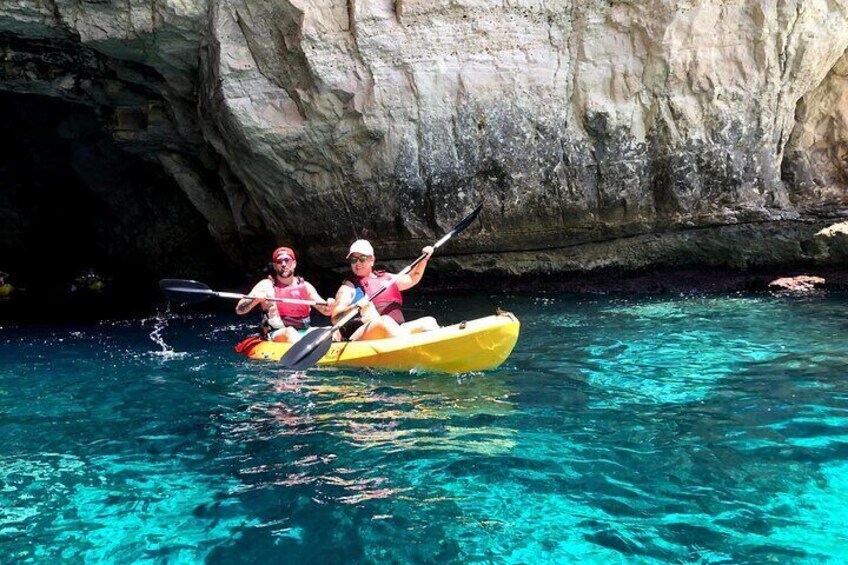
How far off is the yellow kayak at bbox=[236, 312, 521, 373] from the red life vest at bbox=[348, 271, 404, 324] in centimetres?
64

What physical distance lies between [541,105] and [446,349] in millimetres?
4808

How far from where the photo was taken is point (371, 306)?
6281mm

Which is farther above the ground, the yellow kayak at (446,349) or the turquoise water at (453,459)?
the yellow kayak at (446,349)

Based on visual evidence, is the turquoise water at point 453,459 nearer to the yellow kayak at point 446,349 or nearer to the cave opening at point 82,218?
the yellow kayak at point 446,349

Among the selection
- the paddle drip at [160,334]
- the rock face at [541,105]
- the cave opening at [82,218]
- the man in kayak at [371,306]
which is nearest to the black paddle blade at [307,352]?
the man in kayak at [371,306]

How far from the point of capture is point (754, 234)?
361 inches

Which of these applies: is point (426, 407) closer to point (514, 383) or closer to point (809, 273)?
point (514, 383)

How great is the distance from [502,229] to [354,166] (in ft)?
7.23

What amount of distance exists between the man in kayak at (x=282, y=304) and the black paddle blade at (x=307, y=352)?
4.88 ft

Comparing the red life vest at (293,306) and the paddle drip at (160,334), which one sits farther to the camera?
the paddle drip at (160,334)

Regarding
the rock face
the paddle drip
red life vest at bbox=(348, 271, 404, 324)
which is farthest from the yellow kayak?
the rock face

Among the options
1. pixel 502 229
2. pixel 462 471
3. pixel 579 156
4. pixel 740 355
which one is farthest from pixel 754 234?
pixel 462 471

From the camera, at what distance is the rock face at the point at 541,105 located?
348 inches

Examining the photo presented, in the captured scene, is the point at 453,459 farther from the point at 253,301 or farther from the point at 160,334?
the point at 160,334
